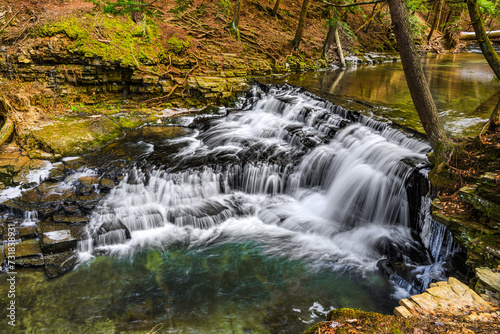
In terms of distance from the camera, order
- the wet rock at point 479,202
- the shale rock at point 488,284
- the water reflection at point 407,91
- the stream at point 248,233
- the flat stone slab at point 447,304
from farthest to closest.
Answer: the water reflection at point 407,91 → the stream at point 248,233 → the wet rock at point 479,202 → the shale rock at point 488,284 → the flat stone slab at point 447,304

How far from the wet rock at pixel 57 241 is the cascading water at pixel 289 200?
0.20m

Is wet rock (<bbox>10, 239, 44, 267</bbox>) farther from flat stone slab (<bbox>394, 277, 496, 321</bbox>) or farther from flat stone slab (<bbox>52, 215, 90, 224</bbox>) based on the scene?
flat stone slab (<bbox>394, 277, 496, 321</bbox>)

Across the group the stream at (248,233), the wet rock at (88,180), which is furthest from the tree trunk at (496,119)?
the wet rock at (88,180)

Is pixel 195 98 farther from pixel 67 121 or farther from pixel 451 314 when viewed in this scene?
pixel 451 314

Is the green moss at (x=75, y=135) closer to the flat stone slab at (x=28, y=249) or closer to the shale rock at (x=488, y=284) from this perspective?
the flat stone slab at (x=28, y=249)

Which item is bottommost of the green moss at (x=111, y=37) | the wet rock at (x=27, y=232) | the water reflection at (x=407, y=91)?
the wet rock at (x=27, y=232)

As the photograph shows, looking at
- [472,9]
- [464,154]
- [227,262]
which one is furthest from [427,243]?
[472,9]

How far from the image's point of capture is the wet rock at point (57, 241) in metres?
5.83

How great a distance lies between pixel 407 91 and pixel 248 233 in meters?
10.1

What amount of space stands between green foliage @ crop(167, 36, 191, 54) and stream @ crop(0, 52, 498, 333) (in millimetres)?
4446

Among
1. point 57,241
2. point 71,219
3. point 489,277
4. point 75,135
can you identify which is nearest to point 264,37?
point 75,135

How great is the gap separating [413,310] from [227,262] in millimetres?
3623

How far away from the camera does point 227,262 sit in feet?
19.8

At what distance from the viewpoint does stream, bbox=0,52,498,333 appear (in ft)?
16.1
